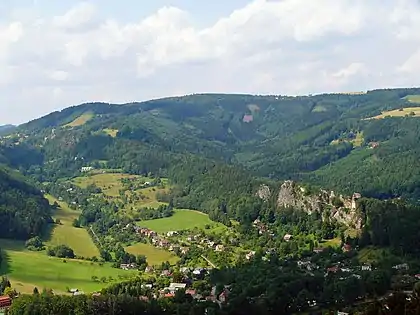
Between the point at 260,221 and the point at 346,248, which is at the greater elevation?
the point at 260,221

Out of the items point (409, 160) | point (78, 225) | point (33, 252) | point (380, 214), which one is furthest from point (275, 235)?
point (409, 160)

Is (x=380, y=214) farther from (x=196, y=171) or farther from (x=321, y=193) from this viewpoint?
(x=196, y=171)

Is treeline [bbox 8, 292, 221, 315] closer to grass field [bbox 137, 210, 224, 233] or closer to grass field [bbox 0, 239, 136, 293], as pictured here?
grass field [bbox 0, 239, 136, 293]

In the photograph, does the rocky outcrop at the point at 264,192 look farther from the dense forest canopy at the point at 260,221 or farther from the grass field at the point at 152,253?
the grass field at the point at 152,253

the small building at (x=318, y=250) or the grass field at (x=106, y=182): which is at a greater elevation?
the grass field at (x=106, y=182)

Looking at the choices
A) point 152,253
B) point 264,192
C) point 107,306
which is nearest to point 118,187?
point 264,192

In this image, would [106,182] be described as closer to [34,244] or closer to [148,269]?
[34,244]

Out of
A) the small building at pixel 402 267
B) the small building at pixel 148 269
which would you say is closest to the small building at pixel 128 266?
the small building at pixel 148 269
